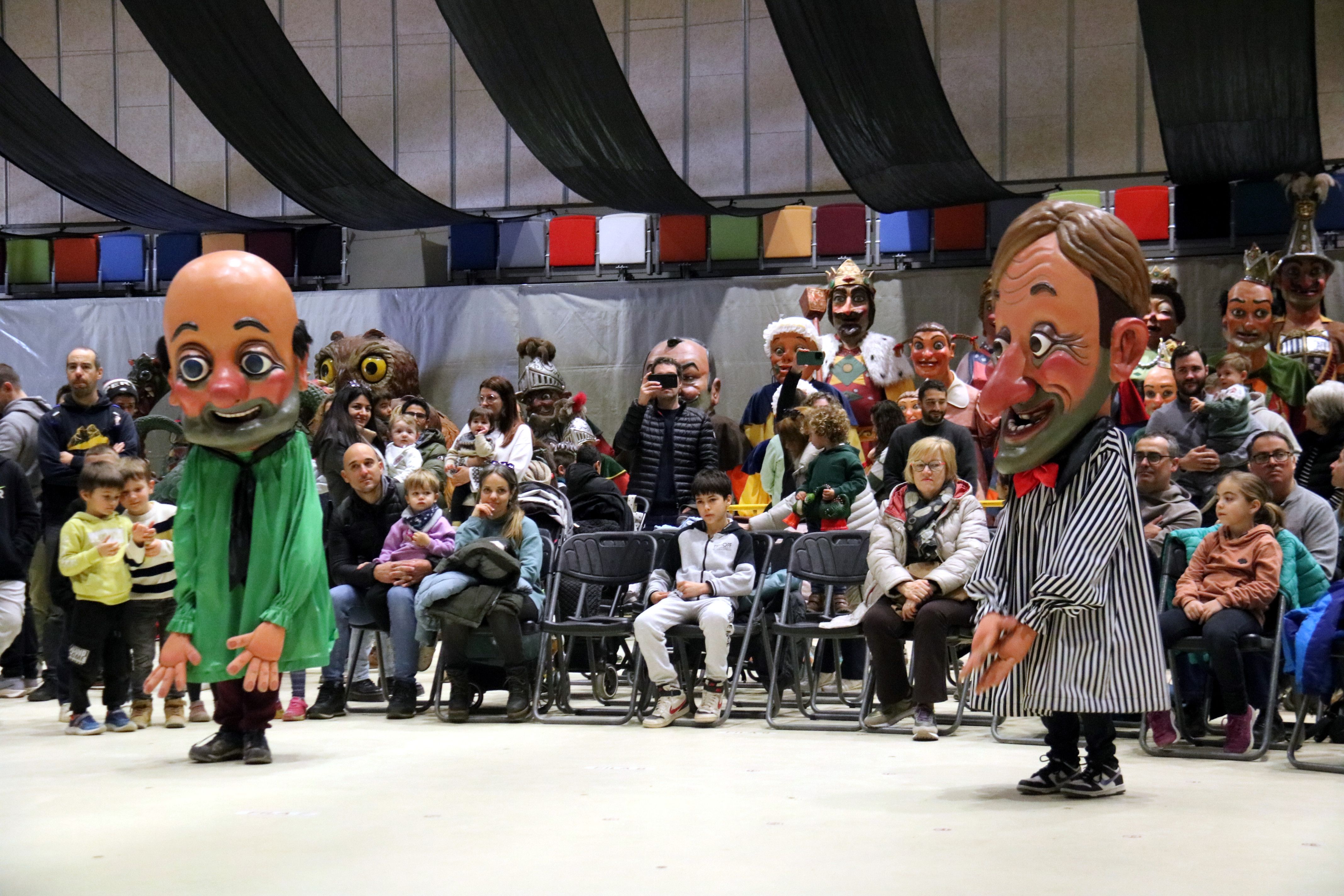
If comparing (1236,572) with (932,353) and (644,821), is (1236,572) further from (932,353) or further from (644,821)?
(932,353)

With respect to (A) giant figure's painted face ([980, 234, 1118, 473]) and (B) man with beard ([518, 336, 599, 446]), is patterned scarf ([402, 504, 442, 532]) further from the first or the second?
(A) giant figure's painted face ([980, 234, 1118, 473])

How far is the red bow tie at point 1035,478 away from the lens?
4578 mm

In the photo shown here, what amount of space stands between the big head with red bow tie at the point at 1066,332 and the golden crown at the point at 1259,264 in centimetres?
557

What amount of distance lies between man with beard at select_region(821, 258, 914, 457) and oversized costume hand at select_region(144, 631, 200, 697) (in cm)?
546

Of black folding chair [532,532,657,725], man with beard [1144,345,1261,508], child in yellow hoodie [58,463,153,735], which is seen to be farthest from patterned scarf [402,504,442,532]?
man with beard [1144,345,1261,508]

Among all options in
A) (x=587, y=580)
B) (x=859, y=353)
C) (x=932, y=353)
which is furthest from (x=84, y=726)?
(x=859, y=353)

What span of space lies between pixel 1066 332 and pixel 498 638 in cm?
315

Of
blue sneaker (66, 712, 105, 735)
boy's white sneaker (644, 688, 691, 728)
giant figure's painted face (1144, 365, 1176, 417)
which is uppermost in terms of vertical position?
giant figure's painted face (1144, 365, 1176, 417)

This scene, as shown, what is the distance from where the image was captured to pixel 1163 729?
5.70 m

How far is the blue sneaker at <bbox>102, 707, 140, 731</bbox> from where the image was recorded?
21.4 ft

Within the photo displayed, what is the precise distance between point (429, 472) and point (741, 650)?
169 cm

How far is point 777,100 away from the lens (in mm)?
13281

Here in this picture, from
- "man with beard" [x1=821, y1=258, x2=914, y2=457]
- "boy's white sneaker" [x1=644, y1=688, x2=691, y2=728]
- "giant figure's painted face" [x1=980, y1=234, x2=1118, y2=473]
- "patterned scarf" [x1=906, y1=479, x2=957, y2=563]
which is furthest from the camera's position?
"man with beard" [x1=821, y1=258, x2=914, y2=457]

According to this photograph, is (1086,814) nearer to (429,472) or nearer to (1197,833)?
(1197,833)
